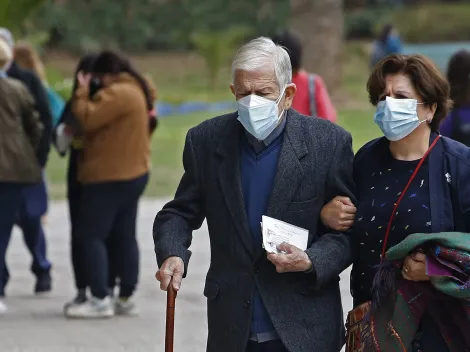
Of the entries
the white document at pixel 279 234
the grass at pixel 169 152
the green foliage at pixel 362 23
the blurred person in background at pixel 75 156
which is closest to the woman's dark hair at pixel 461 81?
the blurred person in background at pixel 75 156

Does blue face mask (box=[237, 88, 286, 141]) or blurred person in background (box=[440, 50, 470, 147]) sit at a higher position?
blue face mask (box=[237, 88, 286, 141])

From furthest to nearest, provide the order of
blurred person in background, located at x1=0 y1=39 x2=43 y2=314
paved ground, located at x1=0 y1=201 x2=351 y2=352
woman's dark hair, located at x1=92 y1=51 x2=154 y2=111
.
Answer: blurred person in background, located at x1=0 y1=39 x2=43 y2=314, woman's dark hair, located at x1=92 y1=51 x2=154 y2=111, paved ground, located at x1=0 y1=201 x2=351 y2=352

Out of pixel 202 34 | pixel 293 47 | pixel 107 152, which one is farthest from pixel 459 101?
pixel 202 34

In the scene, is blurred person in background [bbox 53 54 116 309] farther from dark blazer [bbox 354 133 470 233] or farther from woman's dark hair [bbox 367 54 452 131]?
dark blazer [bbox 354 133 470 233]

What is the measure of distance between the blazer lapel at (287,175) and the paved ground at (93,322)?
335cm

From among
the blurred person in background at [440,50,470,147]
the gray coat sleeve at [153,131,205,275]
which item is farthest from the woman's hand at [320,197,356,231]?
the blurred person in background at [440,50,470,147]

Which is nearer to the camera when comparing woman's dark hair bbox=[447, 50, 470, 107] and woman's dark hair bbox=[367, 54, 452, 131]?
woman's dark hair bbox=[367, 54, 452, 131]

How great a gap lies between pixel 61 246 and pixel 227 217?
7558 mm

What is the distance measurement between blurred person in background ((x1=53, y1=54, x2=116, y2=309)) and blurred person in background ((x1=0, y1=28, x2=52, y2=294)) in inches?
21.8

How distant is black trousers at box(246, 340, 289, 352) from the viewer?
385 cm

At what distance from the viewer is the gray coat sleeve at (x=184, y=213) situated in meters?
4.01

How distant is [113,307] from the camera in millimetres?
8266

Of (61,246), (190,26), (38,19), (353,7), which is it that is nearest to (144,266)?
(61,246)

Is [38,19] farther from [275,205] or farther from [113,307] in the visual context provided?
[275,205]
